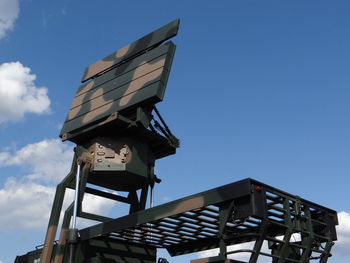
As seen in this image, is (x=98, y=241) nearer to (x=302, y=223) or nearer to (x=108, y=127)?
(x=108, y=127)

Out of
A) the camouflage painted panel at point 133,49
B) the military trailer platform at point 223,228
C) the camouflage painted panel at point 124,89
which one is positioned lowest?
the military trailer platform at point 223,228

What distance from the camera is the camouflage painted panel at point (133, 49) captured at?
58.7 ft

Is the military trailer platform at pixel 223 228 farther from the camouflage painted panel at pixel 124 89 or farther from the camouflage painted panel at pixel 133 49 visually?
the camouflage painted panel at pixel 133 49

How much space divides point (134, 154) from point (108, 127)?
134 centimetres

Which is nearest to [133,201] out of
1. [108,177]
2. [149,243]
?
[108,177]

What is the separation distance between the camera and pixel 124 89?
17234 millimetres

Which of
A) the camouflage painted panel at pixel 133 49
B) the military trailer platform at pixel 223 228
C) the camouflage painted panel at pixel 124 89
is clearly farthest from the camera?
the camouflage painted panel at pixel 133 49

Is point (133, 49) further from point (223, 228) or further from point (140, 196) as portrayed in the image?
point (223, 228)

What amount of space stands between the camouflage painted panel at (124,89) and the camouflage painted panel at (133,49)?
53 centimetres

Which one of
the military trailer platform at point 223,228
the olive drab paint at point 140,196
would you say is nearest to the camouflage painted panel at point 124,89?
the olive drab paint at point 140,196

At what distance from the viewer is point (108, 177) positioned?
17047mm

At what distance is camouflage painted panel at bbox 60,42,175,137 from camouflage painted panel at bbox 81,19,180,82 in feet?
1.74

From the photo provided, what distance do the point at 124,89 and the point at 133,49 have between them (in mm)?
2574

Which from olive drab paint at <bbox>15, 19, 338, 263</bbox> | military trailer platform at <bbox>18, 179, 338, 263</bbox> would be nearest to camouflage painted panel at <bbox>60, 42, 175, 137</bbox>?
olive drab paint at <bbox>15, 19, 338, 263</bbox>
